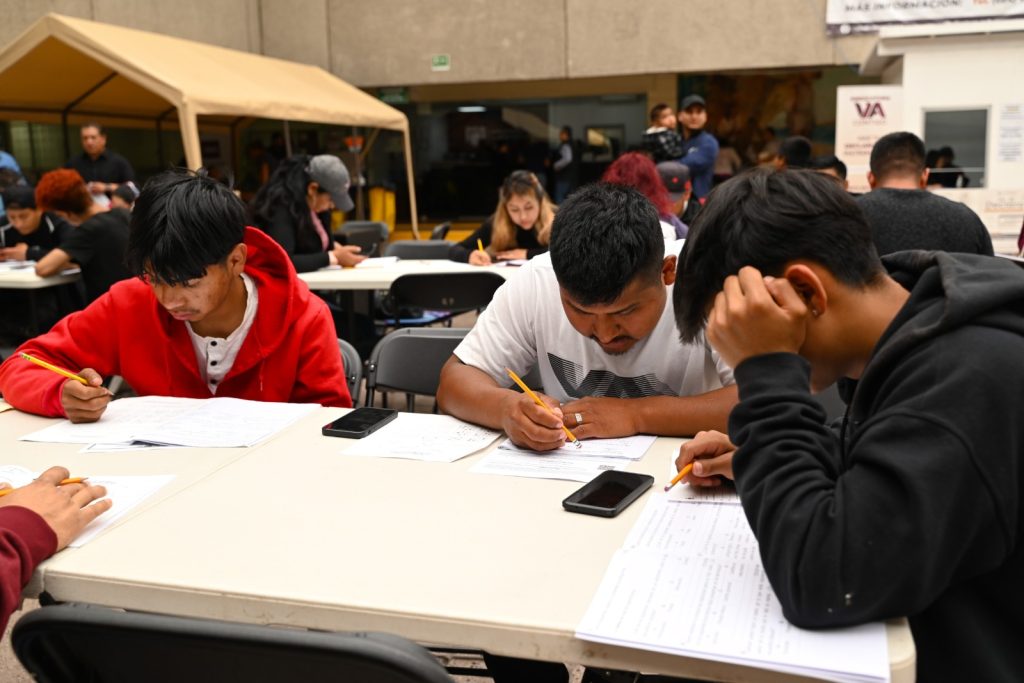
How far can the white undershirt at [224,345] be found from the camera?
216cm

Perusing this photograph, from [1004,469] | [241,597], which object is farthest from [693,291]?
[241,597]

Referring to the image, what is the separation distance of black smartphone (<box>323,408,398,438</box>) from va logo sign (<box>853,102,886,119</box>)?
5391 mm

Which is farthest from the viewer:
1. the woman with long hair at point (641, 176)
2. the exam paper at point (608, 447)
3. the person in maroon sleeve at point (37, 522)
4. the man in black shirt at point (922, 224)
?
the woman with long hair at point (641, 176)

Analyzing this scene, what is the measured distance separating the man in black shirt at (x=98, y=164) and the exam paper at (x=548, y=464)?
24.3 ft

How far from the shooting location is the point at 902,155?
389cm

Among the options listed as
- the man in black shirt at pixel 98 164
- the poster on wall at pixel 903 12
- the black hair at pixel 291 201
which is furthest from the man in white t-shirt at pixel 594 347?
the poster on wall at pixel 903 12

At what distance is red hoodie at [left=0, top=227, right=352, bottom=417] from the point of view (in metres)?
2.15

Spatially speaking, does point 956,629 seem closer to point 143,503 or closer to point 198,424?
point 143,503

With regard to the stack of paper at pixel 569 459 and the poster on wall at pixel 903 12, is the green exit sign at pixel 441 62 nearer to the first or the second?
the poster on wall at pixel 903 12

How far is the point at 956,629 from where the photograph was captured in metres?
0.99

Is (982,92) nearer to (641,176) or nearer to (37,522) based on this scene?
(641,176)

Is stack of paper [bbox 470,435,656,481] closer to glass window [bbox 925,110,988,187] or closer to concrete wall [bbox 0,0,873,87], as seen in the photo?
glass window [bbox 925,110,988,187]

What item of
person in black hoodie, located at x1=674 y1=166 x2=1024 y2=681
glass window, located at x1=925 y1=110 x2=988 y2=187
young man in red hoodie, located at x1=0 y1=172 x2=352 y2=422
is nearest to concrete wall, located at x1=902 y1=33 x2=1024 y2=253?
glass window, located at x1=925 y1=110 x2=988 y2=187

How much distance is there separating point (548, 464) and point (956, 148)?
5806 mm
